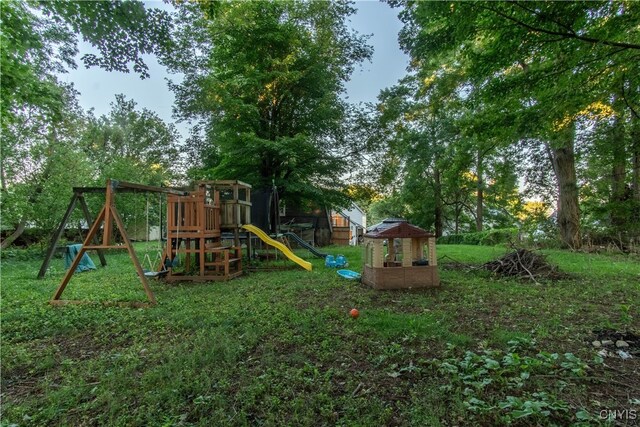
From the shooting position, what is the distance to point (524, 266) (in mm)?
6180

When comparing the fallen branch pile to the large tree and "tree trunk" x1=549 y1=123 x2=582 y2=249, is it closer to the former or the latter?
"tree trunk" x1=549 y1=123 x2=582 y2=249

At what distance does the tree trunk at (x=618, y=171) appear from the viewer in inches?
361

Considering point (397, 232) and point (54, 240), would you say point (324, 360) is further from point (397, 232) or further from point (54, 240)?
point (54, 240)

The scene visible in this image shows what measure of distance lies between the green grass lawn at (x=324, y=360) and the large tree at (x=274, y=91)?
7340 millimetres

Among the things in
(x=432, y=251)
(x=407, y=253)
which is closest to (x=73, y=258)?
(x=407, y=253)

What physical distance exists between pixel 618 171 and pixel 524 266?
29.6 ft

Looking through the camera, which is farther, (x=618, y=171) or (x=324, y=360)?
(x=618, y=171)

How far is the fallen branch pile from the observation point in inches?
232

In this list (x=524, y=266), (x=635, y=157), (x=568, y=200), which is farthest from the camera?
(x=568, y=200)

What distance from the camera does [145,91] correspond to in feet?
20.9

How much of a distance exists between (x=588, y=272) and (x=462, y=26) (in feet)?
19.8

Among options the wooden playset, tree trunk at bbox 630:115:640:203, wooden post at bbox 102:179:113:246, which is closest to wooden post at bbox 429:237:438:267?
the wooden playset

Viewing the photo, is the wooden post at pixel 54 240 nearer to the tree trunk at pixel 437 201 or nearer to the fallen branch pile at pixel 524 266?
the fallen branch pile at pixel 524 266

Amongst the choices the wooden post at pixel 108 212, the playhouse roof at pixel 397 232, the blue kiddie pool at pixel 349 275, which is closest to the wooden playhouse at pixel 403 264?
the playhouse roof at pixel 397 232
